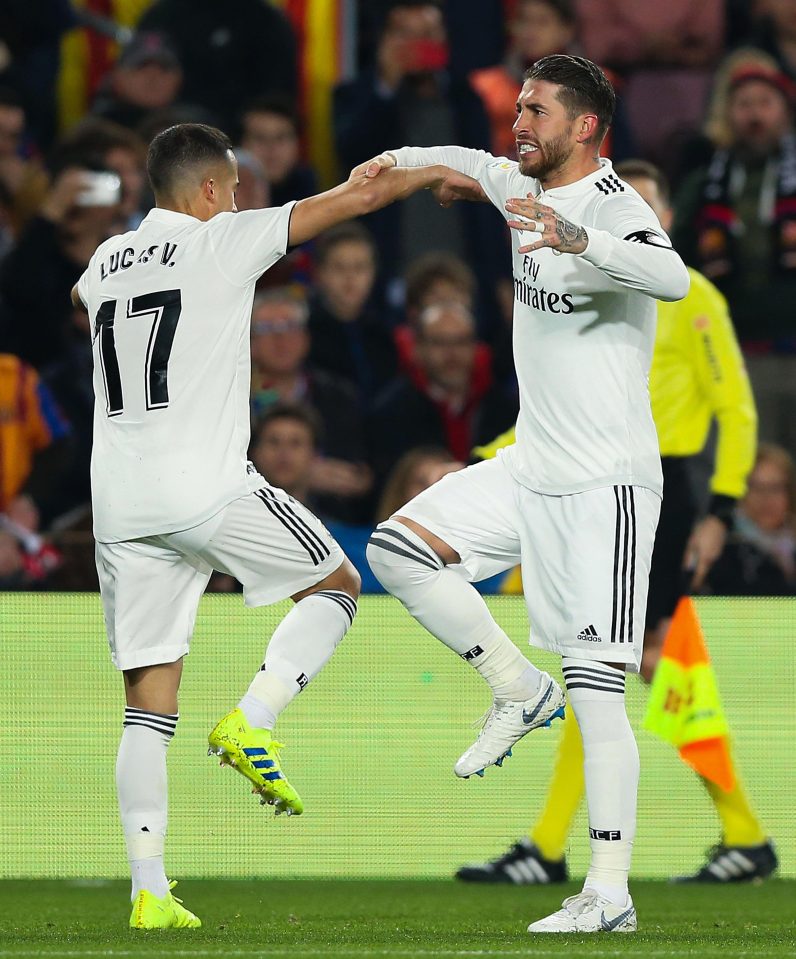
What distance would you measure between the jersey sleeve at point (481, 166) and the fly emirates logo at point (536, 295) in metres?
0.23

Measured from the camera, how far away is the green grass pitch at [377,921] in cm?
504

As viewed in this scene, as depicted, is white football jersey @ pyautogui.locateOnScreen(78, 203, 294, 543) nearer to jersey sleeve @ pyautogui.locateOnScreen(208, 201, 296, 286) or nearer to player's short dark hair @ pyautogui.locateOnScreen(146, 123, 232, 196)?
jersey sleeve @ pyautogui.locateOnScreen(208, 201, 296, 286)

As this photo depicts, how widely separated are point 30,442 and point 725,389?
3.85 meters

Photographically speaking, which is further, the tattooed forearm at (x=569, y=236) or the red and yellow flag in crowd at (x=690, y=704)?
the red and yellow flag in crowd at (x=690, y=704)

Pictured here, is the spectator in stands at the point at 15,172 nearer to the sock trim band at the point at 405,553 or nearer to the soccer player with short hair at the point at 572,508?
the soccer player with short hair at the point at 572,508


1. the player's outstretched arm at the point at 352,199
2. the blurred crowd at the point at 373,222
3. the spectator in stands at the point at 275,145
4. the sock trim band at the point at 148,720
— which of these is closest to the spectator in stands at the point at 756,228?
the blurred crowd at the point at 373,222

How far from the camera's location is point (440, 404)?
10.0 metres

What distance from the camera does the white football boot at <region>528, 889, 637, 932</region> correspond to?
17.8ft

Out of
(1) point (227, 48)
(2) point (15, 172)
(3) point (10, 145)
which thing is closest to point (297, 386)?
(2) point (15, 172)

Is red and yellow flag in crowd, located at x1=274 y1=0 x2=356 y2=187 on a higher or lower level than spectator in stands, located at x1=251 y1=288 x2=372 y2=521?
higher

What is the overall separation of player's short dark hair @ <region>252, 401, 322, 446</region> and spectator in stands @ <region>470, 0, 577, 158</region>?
7.71 ft

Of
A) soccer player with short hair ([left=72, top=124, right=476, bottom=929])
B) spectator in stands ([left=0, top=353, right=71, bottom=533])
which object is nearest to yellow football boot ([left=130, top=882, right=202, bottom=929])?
soccer player with short hair ([left=72, top=124, right=476, bottom=929])

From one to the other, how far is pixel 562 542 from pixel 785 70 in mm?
6650

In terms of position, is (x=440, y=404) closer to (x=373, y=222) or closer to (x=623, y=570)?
(x=373, y=222)
